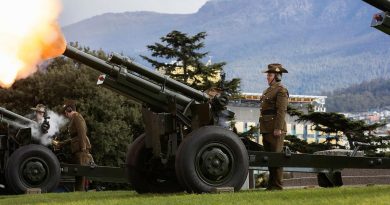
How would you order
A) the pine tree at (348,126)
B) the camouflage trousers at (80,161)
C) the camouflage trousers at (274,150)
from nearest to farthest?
1. the camouflage trousers at (274,150)
2. the camouflage trousers at (80,161)
3. the pine tree at (348,126)

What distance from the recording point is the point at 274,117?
1653 centimetres

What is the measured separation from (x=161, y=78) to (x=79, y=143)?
577 centimetres

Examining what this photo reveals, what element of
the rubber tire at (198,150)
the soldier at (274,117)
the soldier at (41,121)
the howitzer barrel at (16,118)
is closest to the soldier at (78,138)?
the soldier at (41,121)

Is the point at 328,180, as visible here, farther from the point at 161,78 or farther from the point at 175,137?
the point at 161,78

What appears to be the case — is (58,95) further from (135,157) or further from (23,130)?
(135,157)

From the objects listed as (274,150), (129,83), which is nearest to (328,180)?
(274,150)

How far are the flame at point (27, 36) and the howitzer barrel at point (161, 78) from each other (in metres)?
1.08

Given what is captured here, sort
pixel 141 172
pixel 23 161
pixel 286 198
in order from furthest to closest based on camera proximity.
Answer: pixel 23 161
pixel 141 172
pixel 286 198

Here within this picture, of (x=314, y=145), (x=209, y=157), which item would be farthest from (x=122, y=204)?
(x=314, y=145)

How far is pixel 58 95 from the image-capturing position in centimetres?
4759

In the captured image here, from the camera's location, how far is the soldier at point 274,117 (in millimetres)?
16281

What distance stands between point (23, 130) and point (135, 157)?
5528mm

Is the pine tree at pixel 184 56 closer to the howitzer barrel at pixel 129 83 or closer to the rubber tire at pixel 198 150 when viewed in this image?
Result: the howitzer barrel at pixel 129 83

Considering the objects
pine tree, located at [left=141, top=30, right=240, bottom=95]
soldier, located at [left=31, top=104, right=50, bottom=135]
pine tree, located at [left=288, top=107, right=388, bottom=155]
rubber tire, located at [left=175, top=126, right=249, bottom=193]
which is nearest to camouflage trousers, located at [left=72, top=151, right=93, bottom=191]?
soldier, located at [left=31, top=104, right=50, bottom=135]
